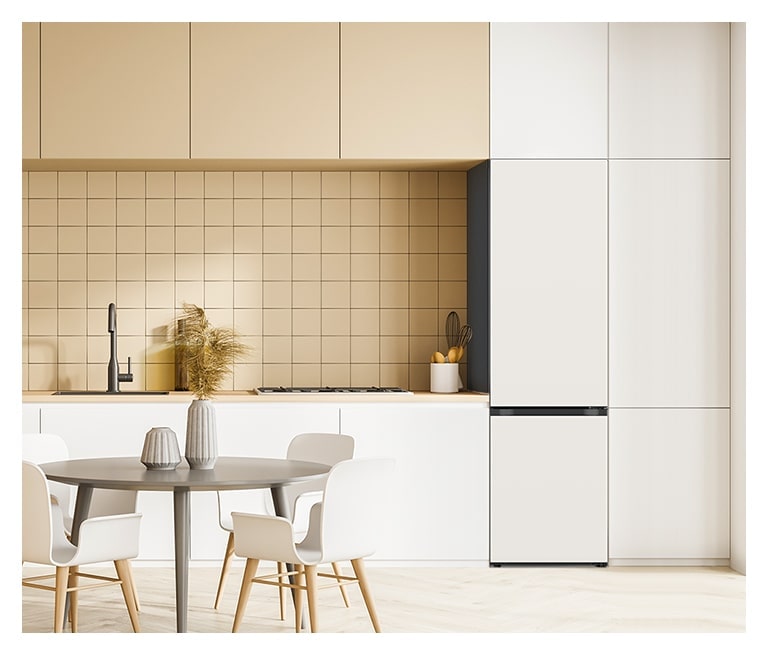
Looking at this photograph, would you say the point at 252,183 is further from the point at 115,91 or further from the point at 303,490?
the point at 303,490

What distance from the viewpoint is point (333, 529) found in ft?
10.1

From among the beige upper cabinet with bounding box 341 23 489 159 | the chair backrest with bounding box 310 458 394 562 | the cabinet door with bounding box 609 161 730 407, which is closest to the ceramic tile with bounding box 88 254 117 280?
the beige upper cabinet with bounding box 341 23 489 159

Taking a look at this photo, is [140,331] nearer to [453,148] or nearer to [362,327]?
[362,327]

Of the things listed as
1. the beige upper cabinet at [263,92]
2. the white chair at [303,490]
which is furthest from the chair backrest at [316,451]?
the beige upper cabinet at [263,92]

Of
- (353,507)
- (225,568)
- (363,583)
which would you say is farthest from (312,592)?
(225,568)

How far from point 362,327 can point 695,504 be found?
6.37 feet

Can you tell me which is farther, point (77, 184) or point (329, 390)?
point (77, 184)

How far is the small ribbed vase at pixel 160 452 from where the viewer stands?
3.38m

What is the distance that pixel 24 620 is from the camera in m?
3.64

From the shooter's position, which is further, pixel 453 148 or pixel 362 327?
pixel 362 327

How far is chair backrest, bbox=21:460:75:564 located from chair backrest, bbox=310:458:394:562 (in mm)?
898

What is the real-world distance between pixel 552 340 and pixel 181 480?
2132 millimetres

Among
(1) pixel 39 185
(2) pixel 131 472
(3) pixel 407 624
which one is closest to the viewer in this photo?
(2) pixel 131 472

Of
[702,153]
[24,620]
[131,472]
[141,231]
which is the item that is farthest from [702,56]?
[24,620]
